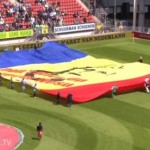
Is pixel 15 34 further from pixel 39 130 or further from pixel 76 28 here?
pixel 39 130

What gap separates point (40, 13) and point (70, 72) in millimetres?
23425

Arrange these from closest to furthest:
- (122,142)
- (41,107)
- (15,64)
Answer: (122,142)
(41,107)
(15,64)

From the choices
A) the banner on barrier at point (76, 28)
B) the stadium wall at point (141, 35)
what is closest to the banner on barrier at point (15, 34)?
the banner on barrier at point (76, 28)

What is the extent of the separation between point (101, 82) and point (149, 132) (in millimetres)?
8087

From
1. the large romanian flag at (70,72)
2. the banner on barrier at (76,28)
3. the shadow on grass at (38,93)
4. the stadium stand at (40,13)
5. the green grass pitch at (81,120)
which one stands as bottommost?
the green grass pitch at (81,120)

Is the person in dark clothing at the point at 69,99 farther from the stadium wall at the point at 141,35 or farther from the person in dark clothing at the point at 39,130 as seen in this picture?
the stadium wall at the point at 141,35

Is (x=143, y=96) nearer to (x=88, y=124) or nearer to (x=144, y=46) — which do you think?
(x=88, y=124)

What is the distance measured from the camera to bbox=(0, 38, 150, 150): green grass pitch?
27797 millimetres

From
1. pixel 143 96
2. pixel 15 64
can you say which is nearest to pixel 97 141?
pixel 143 96

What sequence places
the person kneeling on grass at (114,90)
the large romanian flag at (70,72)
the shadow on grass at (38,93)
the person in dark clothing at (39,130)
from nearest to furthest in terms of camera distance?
1. the person in dark clothing at (39,130)
2. the shadow on grass at (38,93)
3. the large romanian flag at (70,72)
4. the person kneeling on grass at (114,90)

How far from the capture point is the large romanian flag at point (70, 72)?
3616 cm

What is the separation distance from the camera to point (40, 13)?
62.8 m

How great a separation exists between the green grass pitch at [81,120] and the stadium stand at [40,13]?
2024cm

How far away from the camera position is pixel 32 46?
2178 inches
